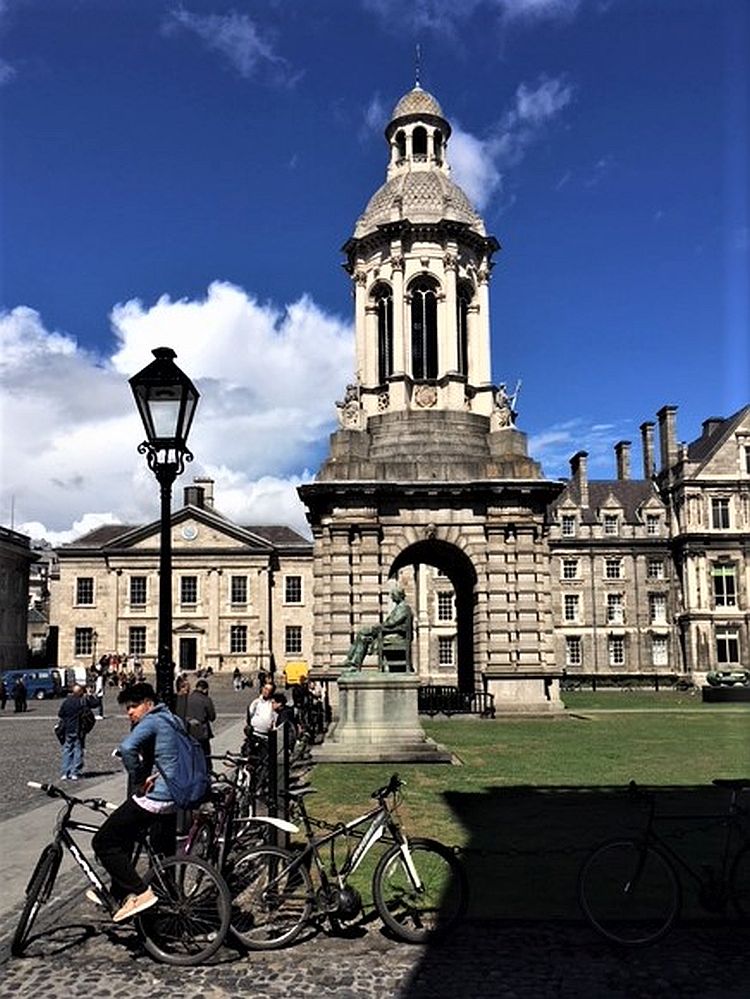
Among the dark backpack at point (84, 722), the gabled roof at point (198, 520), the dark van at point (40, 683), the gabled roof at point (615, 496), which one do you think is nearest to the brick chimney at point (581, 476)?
the gabled roof at point (615, 496)

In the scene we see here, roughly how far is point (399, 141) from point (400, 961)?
34.0 metres

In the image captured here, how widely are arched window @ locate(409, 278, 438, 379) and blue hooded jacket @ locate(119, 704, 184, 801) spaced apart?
27408 millimetres

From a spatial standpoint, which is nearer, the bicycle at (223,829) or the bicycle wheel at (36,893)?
the bicycle wheel at (36,893)

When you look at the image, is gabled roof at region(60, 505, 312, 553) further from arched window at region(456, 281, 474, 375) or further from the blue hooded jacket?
the blue hooded jacket

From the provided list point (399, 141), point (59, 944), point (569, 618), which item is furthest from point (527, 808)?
point (569, 618)

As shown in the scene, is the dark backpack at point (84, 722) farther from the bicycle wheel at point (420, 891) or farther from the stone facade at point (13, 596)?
the stone facade at point (13, 596)

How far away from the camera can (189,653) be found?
6925 centimetres

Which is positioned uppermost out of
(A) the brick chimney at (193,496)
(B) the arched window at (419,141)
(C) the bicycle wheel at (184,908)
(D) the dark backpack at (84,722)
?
(B) the arched window at (419,141)

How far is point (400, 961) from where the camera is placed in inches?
279

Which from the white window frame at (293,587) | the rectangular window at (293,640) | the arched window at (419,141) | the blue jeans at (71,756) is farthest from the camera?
the white window frame at (293,587)

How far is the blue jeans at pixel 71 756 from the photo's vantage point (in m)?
17.3

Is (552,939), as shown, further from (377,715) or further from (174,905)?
(377,715)

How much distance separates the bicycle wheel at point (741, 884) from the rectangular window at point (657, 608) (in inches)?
2259

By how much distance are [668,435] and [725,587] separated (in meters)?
11.3
